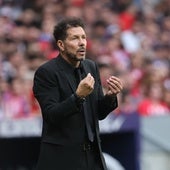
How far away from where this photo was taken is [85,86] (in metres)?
4.93

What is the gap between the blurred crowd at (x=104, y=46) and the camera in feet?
32.2

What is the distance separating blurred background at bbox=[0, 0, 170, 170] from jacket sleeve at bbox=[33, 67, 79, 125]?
2.84 metres

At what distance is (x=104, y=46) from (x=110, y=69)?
2.22m

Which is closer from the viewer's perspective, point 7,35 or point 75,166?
point 75,166

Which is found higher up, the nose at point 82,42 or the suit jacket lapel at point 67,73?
the nose at point 82,42

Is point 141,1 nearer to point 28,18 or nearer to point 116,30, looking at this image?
point 116,30

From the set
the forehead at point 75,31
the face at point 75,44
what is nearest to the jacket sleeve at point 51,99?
the face at point 75,44

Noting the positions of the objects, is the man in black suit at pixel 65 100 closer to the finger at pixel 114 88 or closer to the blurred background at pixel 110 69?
the finger at pixel 114 88

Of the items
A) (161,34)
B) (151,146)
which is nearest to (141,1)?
(161,34)

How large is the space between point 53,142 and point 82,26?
30.9 inches

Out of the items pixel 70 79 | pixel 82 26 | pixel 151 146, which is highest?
pixel 82 26

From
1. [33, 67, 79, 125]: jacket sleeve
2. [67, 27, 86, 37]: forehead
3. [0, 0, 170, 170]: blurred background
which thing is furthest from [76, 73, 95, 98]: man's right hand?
[0, 0, 170, 170]: blurred background

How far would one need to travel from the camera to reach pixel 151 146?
27.7 feet

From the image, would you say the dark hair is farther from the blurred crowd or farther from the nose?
the blurred crowd
